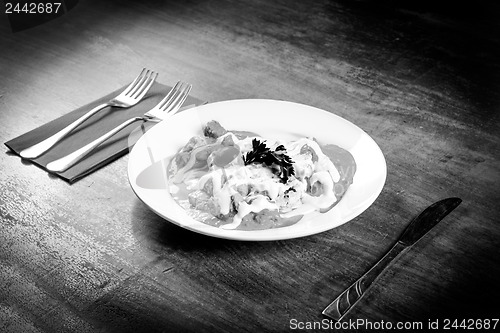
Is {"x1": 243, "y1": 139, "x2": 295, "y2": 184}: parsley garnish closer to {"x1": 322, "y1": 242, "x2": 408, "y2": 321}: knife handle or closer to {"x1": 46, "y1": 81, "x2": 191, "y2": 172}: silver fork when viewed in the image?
{"x1": 322, "y1": 242, "x2": 408, "y2": 321}: knife handle

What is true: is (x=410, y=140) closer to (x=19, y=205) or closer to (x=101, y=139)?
(x=101, y=139)

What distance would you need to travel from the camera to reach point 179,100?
5.91 ft

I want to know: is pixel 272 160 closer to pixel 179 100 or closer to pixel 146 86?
pixel 179 100

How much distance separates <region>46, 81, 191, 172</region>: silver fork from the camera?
→ 5.13ft

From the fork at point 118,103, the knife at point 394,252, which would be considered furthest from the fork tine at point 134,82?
the knife at point 394,252

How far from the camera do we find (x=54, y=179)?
5.03ft

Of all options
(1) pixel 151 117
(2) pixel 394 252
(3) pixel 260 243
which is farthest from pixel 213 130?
(2) pixel 394 252

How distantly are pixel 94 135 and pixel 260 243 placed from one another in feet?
1.98

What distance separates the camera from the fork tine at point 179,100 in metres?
1.76

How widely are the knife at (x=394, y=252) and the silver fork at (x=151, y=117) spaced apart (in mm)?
700

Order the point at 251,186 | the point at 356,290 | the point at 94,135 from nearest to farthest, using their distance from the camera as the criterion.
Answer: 1. the point at 356,290
2. the point at 251,186
3. the point at 94,135

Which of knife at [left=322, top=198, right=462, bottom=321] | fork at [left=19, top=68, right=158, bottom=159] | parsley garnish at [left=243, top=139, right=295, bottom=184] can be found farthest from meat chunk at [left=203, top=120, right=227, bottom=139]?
knife at [left=322, top=198, right=462, bottom=321]

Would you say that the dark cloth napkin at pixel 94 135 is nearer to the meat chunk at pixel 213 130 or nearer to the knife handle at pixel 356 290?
the meat chunk at pixel 213 130

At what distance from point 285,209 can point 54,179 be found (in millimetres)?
560
